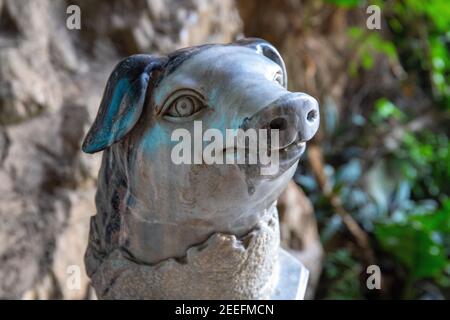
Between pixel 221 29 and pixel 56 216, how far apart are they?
35.8 inches

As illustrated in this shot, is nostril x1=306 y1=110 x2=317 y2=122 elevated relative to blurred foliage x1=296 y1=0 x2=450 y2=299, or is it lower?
elevated

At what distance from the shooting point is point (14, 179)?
4.71ft

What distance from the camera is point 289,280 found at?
997mm

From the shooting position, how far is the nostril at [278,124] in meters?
0.65

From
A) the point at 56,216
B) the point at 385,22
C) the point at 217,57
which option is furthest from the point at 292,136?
the point at 385,22

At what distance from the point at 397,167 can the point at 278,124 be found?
2546 mm

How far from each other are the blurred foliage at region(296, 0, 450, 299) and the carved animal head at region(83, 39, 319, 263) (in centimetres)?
175

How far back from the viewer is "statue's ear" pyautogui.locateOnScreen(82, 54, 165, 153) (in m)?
0.76

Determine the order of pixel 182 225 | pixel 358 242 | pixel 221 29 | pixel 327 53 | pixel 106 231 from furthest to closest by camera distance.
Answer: pixel 327 53 < pixel 358 242 < pixel 221 29 < pixel 106 231 < pixel 182 225

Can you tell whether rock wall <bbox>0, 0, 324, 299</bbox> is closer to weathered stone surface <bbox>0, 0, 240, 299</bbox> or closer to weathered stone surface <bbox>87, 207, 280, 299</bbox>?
weathered stone surface <bbox>0, 0, 240, 299</bbox>

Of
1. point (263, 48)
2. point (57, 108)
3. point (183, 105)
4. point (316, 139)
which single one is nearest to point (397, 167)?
point (316, 139)

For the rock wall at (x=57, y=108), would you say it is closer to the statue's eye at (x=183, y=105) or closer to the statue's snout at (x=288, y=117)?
the statue's eye at (x=183, y=105)

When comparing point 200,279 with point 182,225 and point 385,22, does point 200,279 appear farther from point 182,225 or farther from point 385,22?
point 385,22

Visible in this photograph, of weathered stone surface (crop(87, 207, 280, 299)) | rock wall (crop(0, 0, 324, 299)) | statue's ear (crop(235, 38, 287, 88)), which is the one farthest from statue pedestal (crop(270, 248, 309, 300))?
rock wall (crop(0, 0, 324, 299))
